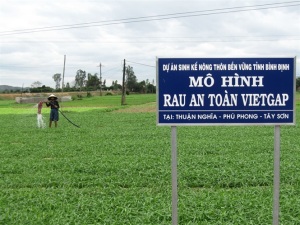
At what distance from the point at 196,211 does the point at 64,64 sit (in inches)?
2415

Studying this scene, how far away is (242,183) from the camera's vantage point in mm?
7527

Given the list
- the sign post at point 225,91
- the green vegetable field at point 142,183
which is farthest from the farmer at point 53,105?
the sign post at point 225,91

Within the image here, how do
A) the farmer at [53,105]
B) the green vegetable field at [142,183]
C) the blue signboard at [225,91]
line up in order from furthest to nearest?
1. the farmer at [53,105]
2. the green vegetable field at [142,183]
3. the blue signboard at [225,91]

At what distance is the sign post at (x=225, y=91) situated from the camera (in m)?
4.17

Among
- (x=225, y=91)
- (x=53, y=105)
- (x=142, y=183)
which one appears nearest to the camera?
(x=225, y=91)

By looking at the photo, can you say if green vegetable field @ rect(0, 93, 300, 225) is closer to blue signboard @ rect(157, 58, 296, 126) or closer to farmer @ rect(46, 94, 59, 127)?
blue signboard @ rect(157, 58, 296, 126)

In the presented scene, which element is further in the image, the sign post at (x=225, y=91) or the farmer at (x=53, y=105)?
the farmer at (x=53, y=105)

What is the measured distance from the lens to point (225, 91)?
419cm

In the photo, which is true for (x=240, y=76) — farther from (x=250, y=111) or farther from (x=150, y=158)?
(x=150, y=158)

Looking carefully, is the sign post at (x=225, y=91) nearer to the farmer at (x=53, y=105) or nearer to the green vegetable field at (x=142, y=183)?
the green vegetable field at (x=142, y=183)

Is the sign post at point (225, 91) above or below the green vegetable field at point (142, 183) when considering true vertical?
above

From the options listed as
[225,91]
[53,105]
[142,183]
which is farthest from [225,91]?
[53,105]

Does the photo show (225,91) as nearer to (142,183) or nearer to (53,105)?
(142,183)

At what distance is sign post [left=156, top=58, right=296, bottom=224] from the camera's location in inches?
164
